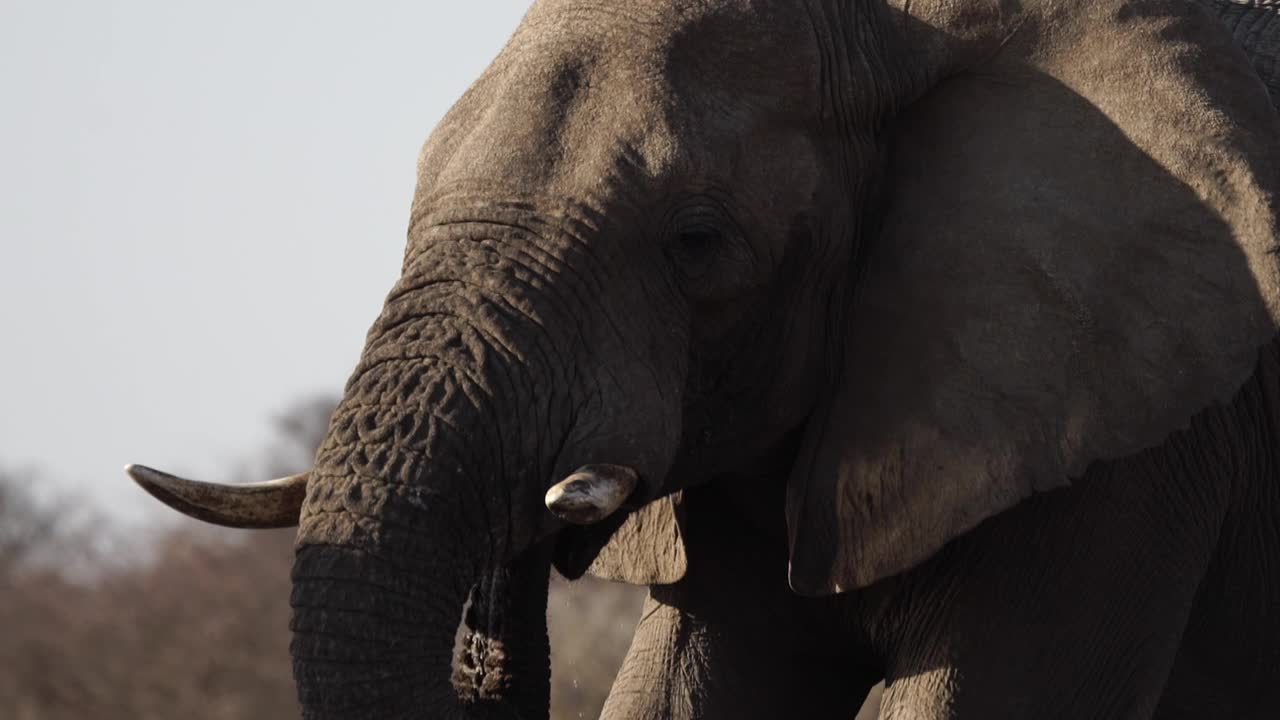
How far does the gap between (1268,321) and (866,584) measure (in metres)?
0.81

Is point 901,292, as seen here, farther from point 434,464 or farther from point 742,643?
point 434,464

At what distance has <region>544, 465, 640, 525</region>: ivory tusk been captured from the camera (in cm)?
361

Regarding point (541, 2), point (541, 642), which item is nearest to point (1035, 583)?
point (541, 642)

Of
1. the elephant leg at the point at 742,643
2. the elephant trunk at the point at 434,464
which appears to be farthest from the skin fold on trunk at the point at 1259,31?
the elephant trunk at the point at 434,464

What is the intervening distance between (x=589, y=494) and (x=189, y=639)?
10302mm

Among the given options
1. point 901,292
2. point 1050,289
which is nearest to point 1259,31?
point 1050,289

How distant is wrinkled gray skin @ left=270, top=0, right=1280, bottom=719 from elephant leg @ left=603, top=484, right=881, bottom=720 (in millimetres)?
243

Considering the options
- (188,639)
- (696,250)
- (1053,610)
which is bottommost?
(188,639)

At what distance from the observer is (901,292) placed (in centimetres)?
412

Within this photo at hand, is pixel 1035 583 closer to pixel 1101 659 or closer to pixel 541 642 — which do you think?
A: pixel 1101 659

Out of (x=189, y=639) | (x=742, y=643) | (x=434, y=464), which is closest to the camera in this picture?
(x=434, y=464)

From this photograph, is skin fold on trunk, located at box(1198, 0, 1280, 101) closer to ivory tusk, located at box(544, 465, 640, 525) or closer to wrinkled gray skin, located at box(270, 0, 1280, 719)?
wrinkled gray skin, located at box(270, 0, 1280, 719)

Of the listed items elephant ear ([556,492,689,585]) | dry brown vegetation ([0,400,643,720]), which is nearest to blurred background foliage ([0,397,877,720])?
dry brown vegetation ([0,400,643,720])

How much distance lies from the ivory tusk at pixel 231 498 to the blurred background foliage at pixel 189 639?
7.69 m
